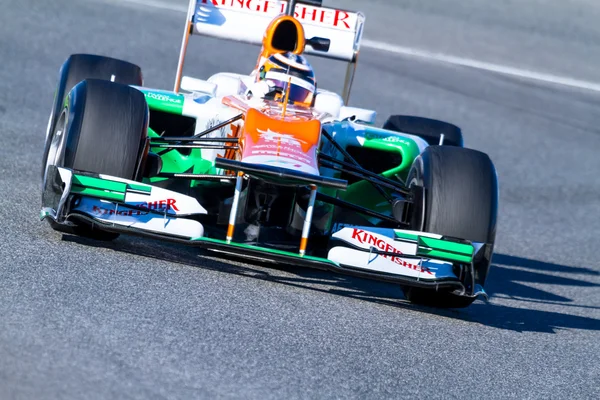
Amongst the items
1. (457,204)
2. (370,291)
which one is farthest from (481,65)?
(457,204)

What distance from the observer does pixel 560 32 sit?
76.1 ft

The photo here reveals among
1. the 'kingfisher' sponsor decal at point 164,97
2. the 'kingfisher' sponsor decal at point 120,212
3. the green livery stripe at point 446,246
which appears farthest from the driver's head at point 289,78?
the green livery stripe at point 446,246

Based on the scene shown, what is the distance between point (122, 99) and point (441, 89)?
11.1 metres

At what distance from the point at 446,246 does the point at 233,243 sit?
3.83ft

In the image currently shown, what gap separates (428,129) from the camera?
9.12 meters

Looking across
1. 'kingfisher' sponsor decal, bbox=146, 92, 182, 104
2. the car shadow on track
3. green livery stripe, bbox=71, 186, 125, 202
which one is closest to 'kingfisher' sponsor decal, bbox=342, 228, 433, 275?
the car shadow on track

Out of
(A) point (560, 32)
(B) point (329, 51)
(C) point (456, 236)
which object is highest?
(A) point (560, 32)

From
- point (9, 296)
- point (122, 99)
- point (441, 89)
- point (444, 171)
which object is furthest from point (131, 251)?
point (441, 89)

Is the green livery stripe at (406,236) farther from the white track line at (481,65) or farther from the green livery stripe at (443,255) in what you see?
the white track line at (481,65)

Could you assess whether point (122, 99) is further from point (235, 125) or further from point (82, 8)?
point (82, 8)

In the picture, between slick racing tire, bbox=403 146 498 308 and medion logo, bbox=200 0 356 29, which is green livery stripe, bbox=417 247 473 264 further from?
medion logo, bbox=200 0 356 29

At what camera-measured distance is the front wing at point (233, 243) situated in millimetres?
6074

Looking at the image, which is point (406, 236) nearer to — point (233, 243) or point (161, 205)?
point (233, 243)

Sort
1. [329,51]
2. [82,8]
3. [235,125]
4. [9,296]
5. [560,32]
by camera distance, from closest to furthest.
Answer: [9,296], [235,125], [329,51], [82,8], [560,32]
